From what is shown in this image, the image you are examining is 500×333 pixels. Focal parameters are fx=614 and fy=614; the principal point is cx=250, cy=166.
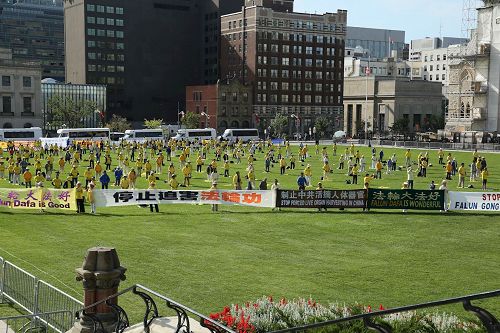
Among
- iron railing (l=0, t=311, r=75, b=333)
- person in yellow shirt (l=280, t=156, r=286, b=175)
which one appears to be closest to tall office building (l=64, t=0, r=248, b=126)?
person in yellow shirt (l=280, t=156, r=286, b=175)

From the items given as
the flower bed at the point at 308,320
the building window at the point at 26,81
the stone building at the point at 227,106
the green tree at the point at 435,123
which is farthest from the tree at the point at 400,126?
the flower bed at the point at 308,320

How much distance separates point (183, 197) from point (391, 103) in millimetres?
104459

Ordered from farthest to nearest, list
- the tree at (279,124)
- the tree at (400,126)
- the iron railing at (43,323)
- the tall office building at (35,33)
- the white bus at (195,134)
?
1. the tall office building at (35,33)
2. the tree at (279,124)
3. the tree at (400,126)
4. the white bus at (195,134)
5. the iron railing at (43,323)

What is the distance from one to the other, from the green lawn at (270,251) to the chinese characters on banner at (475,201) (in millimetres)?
677

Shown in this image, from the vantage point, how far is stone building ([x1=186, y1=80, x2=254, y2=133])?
134000 millimetres

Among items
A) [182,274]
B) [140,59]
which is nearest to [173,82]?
[140,59]

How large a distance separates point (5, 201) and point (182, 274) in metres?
16.1

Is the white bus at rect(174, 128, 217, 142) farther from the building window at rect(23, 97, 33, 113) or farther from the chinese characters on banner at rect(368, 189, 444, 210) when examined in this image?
the chinese characters on banner at rect(368, 189, 444, 210)

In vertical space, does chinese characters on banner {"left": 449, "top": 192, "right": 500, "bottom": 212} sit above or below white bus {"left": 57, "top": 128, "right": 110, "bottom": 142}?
below

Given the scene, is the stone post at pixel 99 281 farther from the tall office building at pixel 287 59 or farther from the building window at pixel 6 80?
the tall office building at pixel 287 59

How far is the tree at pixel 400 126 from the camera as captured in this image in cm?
12512

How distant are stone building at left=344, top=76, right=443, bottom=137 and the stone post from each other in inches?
4741

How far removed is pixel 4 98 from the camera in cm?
11225

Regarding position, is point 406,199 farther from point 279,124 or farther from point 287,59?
point 287,59
